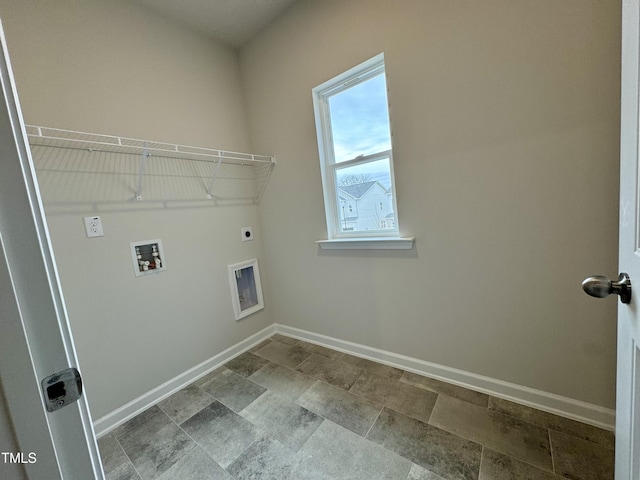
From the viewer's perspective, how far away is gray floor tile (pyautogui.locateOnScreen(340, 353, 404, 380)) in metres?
1.82

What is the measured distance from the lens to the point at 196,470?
1.25 metres

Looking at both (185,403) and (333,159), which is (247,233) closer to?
(333,159)

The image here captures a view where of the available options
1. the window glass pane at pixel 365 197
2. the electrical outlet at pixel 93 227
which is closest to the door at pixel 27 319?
the electrical outlet at pixel 93 227

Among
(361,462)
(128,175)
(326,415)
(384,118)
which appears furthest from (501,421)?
(128,175)

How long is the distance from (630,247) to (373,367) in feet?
5.42

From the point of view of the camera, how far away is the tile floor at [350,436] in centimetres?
115

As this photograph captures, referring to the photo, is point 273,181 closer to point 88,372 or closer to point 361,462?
point 88,372

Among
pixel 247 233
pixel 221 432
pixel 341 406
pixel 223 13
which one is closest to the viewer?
pixel 221 432

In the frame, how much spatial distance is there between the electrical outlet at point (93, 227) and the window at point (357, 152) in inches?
59.1

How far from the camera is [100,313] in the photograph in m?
1.56

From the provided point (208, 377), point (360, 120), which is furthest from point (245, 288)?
point (360, 120)

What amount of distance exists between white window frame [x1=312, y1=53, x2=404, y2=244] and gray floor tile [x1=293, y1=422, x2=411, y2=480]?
1.14 m

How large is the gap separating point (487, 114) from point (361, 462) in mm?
1858

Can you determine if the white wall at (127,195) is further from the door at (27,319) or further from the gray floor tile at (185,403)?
the door at (27,319)
